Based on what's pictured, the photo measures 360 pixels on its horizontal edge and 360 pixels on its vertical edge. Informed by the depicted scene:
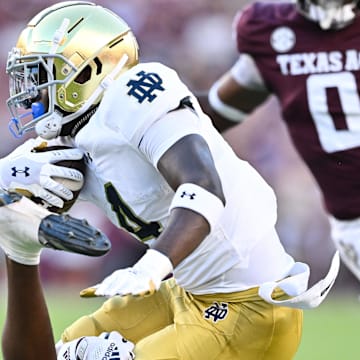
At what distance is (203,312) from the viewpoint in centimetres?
301

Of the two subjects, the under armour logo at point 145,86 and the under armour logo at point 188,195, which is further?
the under armour logo at point 145,86

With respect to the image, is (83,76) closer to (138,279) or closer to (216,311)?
(216,311)

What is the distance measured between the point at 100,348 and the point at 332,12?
1.23 meters

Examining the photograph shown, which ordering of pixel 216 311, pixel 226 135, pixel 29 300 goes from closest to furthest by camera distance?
pixel 216 311 → pixel 29 300 → pixel 226 135

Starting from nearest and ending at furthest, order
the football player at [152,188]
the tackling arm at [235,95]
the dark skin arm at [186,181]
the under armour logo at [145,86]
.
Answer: the dark skin arm at [186,181]
the under armour logo at [145,86]
the football player at [152,188]
the tackling arm at [235,95]

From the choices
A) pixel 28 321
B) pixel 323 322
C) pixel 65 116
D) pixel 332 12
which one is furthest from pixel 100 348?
pixel 323 322

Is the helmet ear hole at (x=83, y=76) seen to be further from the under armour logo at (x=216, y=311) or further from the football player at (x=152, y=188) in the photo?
the under armour logo at (x=216, y=311)

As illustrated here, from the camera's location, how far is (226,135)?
24.6ft

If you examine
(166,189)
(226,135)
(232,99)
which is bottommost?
(226,135)

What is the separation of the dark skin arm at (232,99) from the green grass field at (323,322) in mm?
2206

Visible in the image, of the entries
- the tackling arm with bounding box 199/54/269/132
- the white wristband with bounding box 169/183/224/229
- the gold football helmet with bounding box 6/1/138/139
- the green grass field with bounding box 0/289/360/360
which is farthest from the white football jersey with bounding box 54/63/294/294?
the green grass field with bounding box 0/289/360/360

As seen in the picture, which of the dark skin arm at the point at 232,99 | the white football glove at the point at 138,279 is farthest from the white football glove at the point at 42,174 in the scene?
the dark skin arm at the point at 232,99

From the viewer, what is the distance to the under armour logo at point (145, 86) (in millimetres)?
2715

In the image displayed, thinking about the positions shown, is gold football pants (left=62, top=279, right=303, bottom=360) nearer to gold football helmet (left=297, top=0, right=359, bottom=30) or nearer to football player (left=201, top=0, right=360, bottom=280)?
football player (left=201, top=0, right=360, bottom=280)
